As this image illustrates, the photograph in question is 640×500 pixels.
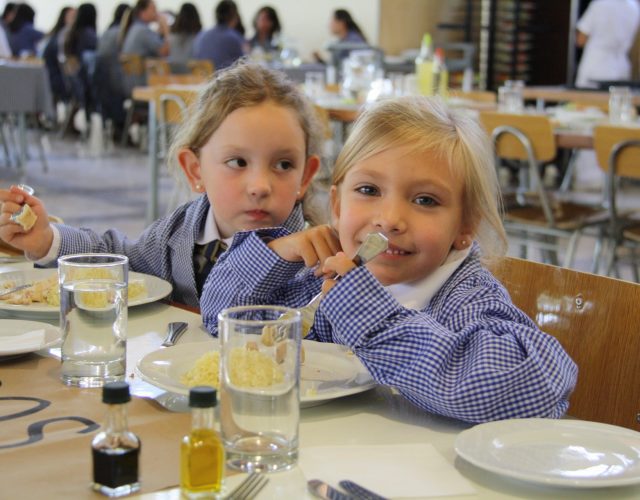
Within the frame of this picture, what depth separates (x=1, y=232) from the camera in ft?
5.36

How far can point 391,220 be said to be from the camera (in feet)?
4.03

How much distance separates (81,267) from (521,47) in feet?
32.6

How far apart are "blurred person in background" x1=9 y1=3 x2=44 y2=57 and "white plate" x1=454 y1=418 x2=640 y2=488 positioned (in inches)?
457

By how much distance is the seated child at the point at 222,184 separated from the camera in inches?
64.8

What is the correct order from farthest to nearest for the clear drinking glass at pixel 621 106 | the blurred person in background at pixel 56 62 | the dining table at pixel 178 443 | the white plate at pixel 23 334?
the blurred person in background at pixel 56 62, the clear drinking glass at pixel 621 106, the white plate at pixel 23 334, the dining table at pixel 178 443

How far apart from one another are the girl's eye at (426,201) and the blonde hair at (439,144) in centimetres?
5

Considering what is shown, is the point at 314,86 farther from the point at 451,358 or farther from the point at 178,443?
the point at 178,443

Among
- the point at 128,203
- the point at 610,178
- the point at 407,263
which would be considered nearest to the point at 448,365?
the point at 407,263

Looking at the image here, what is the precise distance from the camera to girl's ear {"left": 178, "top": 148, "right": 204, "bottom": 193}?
69.1 inches

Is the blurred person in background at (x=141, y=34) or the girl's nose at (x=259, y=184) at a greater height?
the blurred person in background at (x=141, y=34)

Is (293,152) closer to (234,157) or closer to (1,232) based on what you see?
(234,157)

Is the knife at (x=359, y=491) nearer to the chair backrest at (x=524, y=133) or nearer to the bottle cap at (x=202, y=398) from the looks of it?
the bottle cap at (x=202, y=398)

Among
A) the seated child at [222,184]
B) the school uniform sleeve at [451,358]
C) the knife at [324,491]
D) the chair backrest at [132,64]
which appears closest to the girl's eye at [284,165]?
the seated child at [222,184]

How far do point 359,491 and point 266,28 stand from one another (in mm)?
10617
